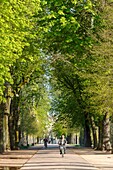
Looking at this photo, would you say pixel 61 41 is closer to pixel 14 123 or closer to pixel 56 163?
pixel 56 163

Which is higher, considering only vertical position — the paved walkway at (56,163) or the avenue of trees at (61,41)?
the avenue of trees at (61,41)

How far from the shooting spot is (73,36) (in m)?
33.3

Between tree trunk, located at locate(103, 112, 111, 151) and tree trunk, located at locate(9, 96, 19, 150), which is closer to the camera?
tree trunk, located at locate(103, 112, 111, 151)

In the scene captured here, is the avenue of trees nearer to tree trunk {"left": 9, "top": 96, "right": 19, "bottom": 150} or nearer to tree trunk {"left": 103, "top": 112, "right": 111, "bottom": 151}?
tree trunk {"left": 103, "top": 112, "right": 111, "bottom": 151}

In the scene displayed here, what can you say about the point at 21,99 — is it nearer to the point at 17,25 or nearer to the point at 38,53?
the point at 38,53

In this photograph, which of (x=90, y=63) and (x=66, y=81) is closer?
(x=90, y=63)

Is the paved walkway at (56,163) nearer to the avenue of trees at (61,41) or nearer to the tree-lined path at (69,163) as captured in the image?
the tree-lined path at (69,163)

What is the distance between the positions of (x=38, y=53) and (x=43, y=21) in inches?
184

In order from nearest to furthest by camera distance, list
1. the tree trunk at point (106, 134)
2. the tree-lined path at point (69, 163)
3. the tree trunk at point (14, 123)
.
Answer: the tree-lined path at point (69, 163)
the tree trunk at point (106, 134)
the tree trunk at point (14, 123)

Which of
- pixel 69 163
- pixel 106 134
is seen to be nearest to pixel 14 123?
pixel 106 134

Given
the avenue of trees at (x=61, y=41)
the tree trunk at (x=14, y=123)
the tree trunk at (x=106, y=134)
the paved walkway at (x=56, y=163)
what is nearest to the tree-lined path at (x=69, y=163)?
the paved walkway at (x=56, y=163)

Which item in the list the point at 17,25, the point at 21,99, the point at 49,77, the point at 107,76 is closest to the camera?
the point at 17,25

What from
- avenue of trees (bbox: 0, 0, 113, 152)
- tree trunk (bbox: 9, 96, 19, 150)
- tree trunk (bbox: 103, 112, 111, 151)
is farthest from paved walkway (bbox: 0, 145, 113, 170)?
tree trunk (bbox: 9, 96, 19, 150)

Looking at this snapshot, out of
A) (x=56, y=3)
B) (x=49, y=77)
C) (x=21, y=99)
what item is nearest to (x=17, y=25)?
(x=56, y=3)
